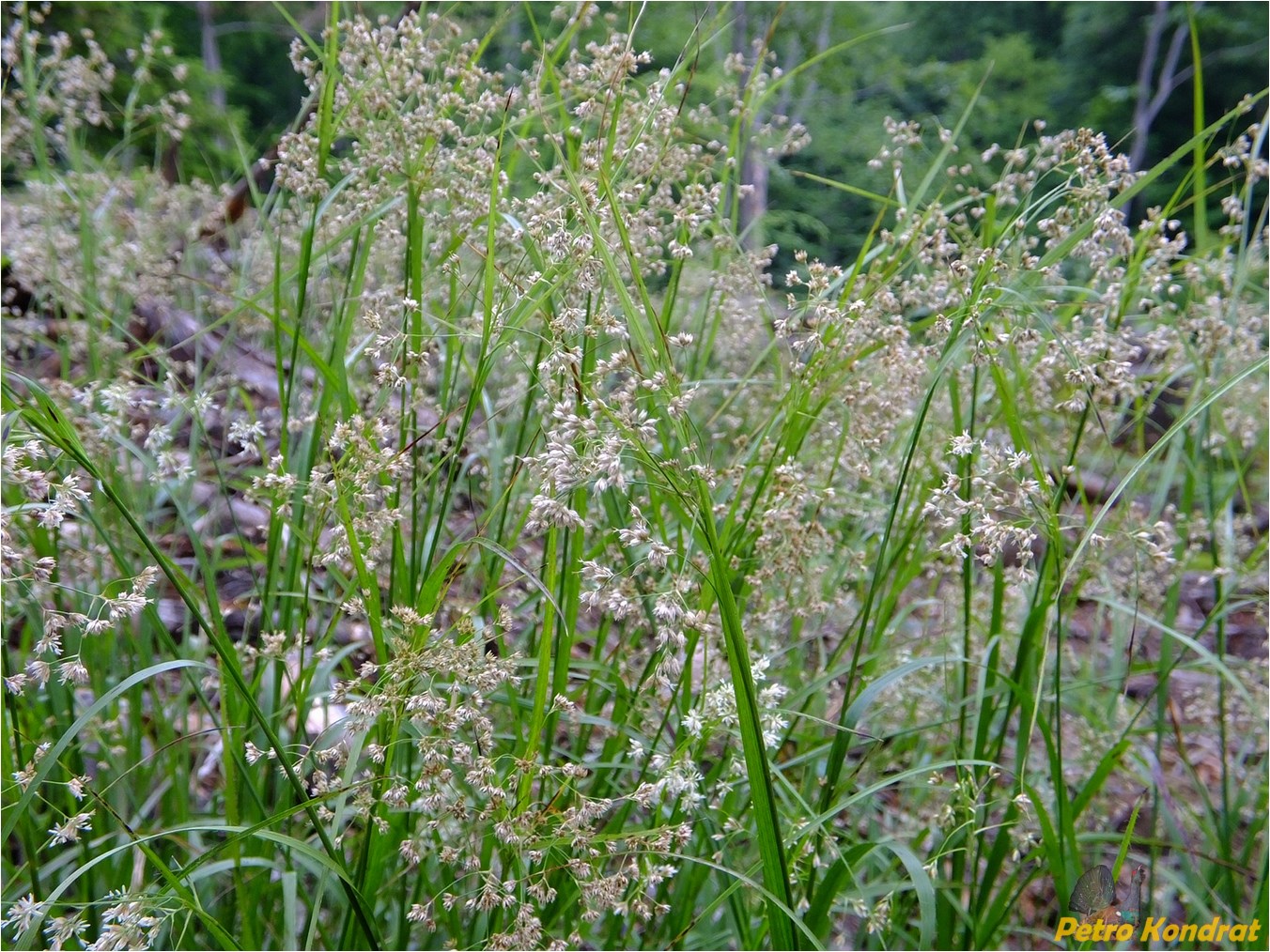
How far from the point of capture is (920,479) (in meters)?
→ 1.75

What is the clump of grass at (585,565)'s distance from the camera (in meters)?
1.07

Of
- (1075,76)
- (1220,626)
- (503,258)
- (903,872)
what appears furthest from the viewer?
(1075,76)

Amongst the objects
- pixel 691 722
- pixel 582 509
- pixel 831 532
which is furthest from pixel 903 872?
pixel 582 509

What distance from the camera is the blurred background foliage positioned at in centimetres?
1147

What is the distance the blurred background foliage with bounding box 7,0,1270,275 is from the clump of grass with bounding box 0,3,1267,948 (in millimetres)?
9171

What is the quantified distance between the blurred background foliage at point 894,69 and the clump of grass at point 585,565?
361 inches

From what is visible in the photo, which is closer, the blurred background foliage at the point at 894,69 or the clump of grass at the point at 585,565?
the clump of grass at the point at 585,565

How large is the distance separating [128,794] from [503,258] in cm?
118

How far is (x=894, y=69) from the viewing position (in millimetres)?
12531

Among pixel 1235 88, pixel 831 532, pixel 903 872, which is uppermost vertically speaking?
pixel 1235 88

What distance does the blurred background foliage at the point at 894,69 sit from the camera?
1147 cm

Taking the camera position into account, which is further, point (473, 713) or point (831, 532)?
point (831, 532)

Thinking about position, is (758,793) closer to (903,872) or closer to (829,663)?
(829,663)

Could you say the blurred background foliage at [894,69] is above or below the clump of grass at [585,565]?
above
